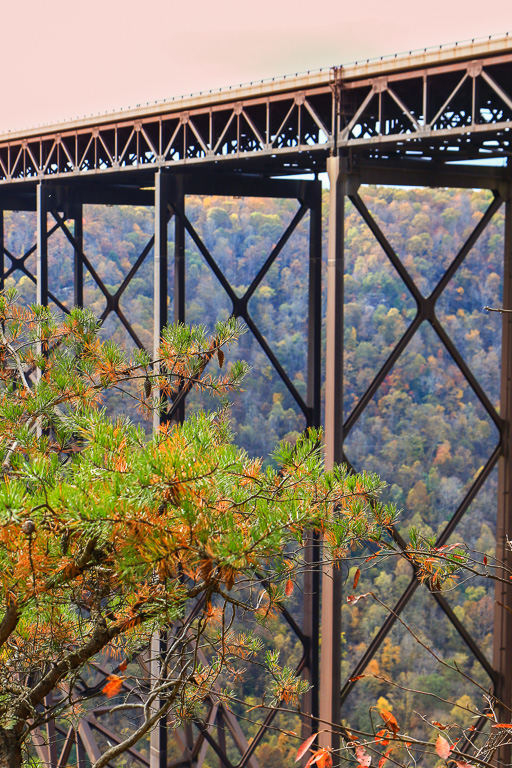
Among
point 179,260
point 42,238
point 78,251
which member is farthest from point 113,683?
point 78,251

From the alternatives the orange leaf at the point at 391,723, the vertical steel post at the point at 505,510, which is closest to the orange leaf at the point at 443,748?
the orange leaf at the point at 391,723

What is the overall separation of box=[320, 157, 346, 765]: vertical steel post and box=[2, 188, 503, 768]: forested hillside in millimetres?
22383

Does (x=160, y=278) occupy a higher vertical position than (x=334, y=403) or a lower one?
higher

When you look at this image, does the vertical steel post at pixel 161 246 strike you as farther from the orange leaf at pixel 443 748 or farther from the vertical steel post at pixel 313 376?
the orange leaf at pixel 443 748

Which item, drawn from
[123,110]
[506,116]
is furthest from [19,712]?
[123,110]

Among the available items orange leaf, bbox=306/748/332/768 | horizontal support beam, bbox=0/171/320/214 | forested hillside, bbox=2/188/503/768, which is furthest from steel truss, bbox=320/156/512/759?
forested hillside, bbox=2/188/503/768

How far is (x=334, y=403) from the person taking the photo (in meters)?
6.62

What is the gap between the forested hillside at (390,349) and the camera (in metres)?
32.5

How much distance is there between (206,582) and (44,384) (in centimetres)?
203

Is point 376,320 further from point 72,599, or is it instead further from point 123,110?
point 72,599

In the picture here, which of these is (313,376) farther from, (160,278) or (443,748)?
(443,748)

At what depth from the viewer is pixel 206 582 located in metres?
2.31

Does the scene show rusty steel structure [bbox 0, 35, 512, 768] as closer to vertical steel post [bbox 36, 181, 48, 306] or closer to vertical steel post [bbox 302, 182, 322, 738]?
vertical steel post [bbox 302, 182, 322, 738]

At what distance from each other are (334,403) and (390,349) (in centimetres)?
3247
